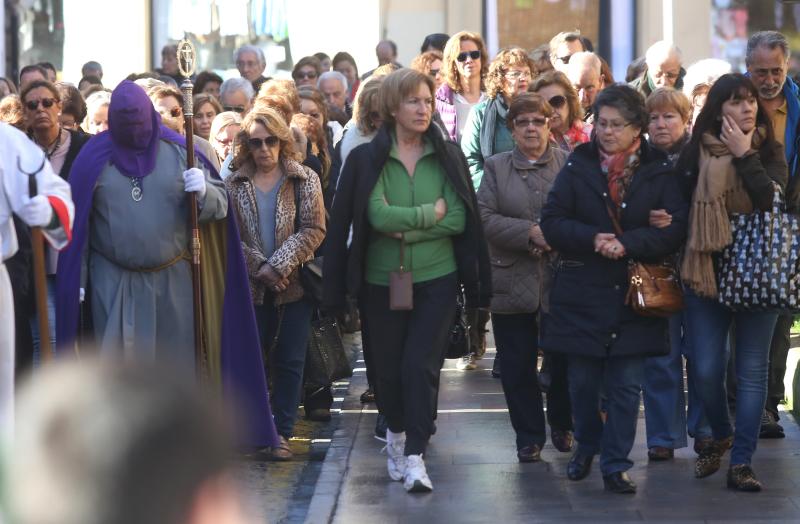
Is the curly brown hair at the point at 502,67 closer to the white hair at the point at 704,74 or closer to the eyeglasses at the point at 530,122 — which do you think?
the white hair at the point at 704,74

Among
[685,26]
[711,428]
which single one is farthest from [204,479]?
[685,26]

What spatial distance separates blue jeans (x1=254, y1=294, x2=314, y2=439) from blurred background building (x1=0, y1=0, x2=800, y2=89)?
12260mm

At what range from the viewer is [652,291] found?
23.0 feet

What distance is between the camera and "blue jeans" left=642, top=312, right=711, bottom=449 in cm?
781

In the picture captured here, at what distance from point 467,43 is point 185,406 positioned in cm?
897

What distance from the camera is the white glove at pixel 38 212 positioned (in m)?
6.33

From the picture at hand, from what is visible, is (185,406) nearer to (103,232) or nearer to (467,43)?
(103,232)

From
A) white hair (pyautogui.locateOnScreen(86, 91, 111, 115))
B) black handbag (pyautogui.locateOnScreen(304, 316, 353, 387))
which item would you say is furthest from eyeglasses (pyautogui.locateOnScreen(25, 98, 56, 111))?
black handbag (pyautogui.locateOnScreen(304, 316, 353, 387))

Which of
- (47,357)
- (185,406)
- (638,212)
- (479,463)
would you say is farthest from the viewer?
(479,463)

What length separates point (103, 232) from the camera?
739 centimetres

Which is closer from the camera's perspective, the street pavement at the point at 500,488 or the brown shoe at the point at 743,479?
the street pavement at the point at 500,488

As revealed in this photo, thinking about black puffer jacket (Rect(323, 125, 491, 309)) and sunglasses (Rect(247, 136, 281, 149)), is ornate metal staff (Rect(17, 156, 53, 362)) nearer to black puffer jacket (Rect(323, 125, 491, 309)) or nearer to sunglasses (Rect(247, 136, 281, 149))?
black puffer jacket (Rect(323, 125, 491, 309))

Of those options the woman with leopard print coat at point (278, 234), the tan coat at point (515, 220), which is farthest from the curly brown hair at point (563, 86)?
the woman with leopard print coat at point (278, 234)

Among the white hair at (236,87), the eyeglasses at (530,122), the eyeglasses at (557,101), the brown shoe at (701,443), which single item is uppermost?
the white hair at (236,87)
